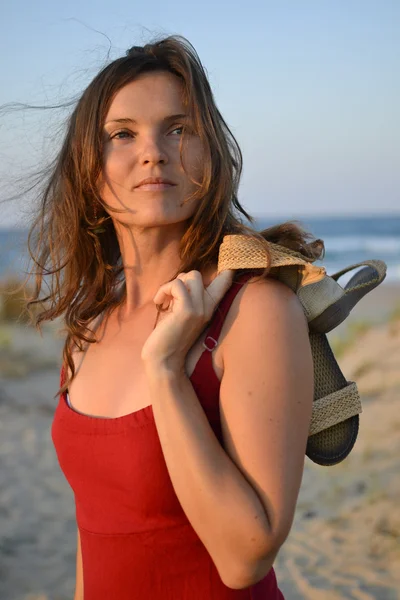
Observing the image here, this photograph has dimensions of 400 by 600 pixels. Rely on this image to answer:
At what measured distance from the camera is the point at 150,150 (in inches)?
77.2

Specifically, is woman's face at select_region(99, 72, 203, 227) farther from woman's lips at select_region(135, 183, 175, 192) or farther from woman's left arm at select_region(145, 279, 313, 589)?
woman's left arm at select_region(145, 279, 313, 589)

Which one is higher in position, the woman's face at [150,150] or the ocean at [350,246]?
the woman's face at [150,150]

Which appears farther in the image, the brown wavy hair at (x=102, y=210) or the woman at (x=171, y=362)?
the brown wavy hair at (x=102, y=210)

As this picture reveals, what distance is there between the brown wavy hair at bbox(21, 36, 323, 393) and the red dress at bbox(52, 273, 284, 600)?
0.33m

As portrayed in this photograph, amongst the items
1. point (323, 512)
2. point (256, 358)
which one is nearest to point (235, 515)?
point (256, 358)

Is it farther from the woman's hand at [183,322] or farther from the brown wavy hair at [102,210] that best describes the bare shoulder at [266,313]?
the brown wavy hair at [102,210]

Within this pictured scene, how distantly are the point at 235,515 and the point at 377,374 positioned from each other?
693cm

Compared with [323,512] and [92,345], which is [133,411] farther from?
[323,512]

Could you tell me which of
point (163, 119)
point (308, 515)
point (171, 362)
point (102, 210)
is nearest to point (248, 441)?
point (171, 362)

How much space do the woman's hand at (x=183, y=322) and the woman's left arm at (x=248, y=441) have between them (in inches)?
1.7

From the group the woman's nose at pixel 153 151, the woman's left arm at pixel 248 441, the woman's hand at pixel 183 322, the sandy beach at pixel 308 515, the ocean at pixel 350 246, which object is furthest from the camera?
the sandy beach at pixel 308 515

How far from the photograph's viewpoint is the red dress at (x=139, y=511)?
1769 mm

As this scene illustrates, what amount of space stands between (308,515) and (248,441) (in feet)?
12.4

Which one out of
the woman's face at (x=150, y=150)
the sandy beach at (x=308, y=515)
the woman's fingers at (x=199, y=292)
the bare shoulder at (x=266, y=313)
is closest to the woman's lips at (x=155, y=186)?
the woman's face at (x=150, y=150)
